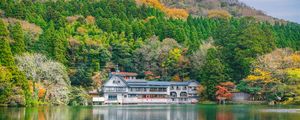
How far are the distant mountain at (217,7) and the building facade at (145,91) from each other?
194 feet

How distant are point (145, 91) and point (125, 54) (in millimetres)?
6178

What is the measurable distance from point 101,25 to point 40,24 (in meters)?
10.7

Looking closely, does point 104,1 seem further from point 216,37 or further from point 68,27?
point 216,37

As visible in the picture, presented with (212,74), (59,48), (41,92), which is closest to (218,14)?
(212,74)

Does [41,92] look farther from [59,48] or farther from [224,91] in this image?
[224,91]

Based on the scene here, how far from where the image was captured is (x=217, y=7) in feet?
433

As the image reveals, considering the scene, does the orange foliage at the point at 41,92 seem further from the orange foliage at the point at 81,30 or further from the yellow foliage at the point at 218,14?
the yellow foliage at the point at 218,14

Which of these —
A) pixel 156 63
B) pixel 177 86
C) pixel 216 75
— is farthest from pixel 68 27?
pixel 216 75

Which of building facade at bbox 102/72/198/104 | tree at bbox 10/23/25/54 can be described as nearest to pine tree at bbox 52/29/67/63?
building facade at bbox 102/72/198/104

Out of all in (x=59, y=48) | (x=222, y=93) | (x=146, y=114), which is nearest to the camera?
(x=146, y=114)

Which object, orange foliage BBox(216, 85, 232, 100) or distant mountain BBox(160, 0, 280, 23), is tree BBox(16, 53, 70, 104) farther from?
distant mountain BBox(160, 0, 280, 23)

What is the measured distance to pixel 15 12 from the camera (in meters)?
66.3

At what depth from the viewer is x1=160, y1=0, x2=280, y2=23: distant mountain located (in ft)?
412

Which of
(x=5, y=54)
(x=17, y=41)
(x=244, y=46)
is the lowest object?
(x=5, y=54)
